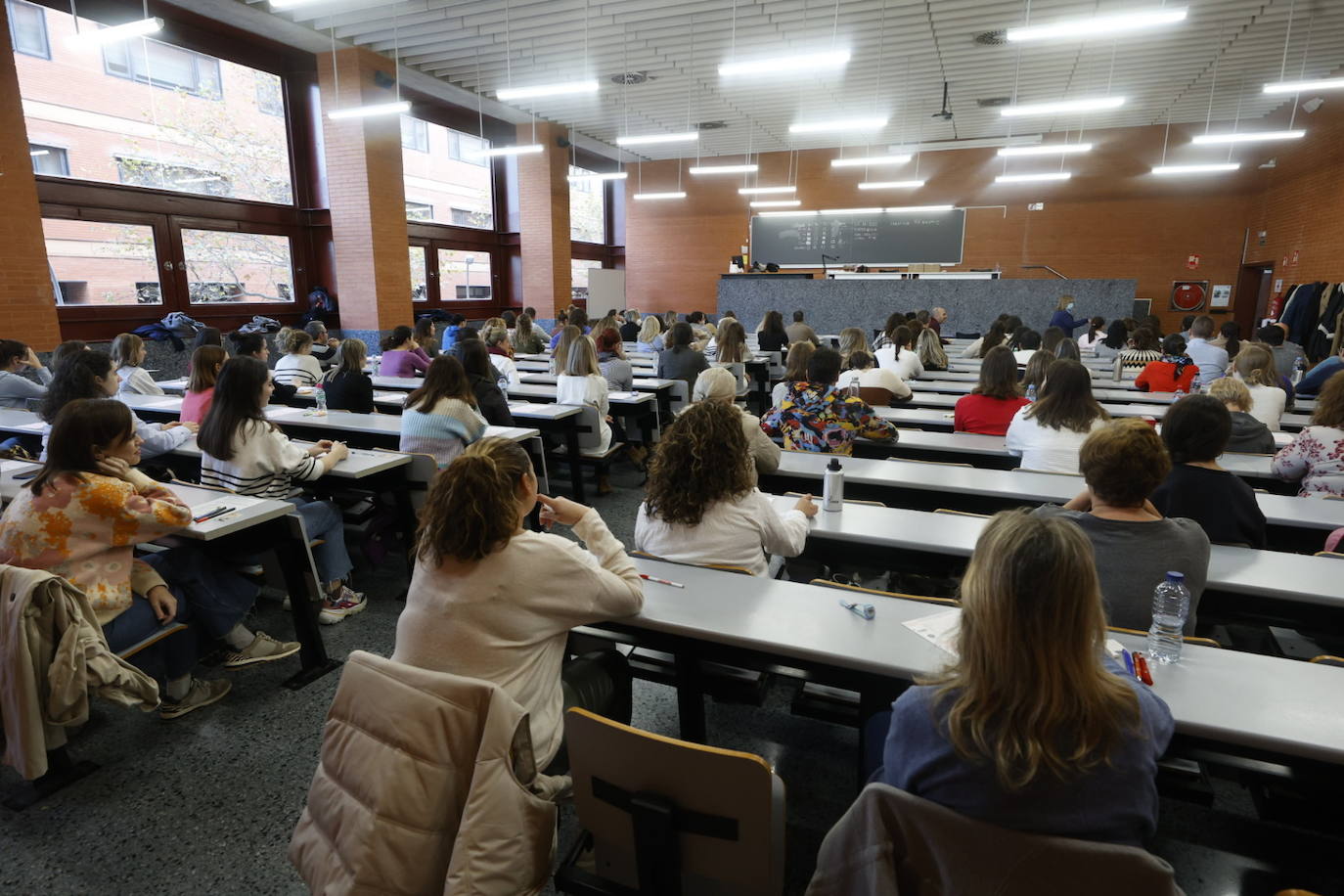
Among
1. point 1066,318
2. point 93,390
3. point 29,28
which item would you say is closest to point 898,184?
point 1066,318

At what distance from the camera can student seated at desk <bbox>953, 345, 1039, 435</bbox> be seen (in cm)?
443

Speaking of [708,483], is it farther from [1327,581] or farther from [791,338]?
[791,338]

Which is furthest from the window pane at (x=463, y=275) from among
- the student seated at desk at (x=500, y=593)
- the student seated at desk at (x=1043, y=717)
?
the student seated at desk at (x=1043, y=717)

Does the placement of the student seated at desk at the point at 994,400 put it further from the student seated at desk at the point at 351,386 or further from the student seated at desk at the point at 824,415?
the student seated at desk at the point at 351,386

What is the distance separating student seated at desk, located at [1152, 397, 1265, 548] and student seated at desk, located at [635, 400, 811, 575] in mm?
1412

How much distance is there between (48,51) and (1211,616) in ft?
36.1

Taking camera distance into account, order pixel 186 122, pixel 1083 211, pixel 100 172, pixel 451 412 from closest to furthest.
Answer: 1. pixel 451 412
2. pixel 100 172
3. pixel 186 122
4. pixel 1083 211

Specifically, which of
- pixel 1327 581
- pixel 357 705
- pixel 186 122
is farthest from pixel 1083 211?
pixel 357 705

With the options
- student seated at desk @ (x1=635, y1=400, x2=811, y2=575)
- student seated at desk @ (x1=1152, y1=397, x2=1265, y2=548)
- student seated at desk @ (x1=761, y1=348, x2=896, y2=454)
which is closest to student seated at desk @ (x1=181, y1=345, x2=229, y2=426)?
student seated at desk @ (x1=635, y1=400, x2=811, y2=575)

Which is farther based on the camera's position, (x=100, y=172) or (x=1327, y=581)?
(x=100, y=172)

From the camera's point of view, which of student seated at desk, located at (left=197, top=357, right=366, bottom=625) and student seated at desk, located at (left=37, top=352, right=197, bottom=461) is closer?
student seated at desk, located at (left=197, top=357, right=366, bottom=625)

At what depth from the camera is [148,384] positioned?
5.84 m

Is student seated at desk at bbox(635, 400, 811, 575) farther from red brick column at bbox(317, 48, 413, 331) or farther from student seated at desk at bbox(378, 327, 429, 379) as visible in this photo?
red brick column at bbox(317, 48, 413, 331)

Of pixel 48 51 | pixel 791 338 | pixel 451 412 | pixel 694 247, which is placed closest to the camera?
pixel 451 412
